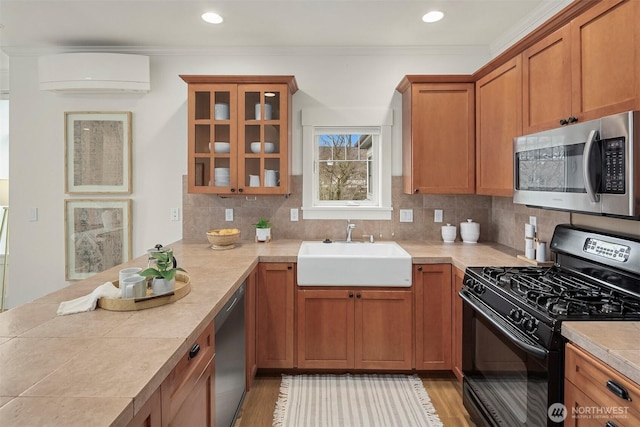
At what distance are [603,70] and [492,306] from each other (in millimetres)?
1144

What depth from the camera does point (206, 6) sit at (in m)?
2.52

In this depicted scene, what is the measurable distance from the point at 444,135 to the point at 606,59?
1331 mm

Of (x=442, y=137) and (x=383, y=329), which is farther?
(x=442, y=137)

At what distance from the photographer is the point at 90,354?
1.04 meters

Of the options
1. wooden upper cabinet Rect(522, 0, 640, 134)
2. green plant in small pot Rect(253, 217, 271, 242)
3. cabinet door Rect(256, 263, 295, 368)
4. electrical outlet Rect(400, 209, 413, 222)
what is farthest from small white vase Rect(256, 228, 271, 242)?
wooden upper cabinet Rect(522, 0, 640, 134)

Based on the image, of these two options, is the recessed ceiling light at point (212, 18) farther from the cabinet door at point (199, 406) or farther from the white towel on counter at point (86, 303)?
the cabinet door at point (199, 406)

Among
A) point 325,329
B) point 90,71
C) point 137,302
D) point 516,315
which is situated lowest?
point 325,329

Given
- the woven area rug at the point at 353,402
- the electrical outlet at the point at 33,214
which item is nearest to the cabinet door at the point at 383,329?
the woven area rug at the point at 353,402

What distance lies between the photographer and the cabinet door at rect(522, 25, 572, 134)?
1852mm

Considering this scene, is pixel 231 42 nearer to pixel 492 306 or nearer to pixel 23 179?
pixel 23 179

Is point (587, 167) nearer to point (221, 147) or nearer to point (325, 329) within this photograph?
point (325, 329)

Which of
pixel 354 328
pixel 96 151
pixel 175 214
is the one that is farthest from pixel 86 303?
pixel 96 151

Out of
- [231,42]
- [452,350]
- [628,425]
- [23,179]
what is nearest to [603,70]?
[628,425]

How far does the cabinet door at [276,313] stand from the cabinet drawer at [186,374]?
1.06 meters
